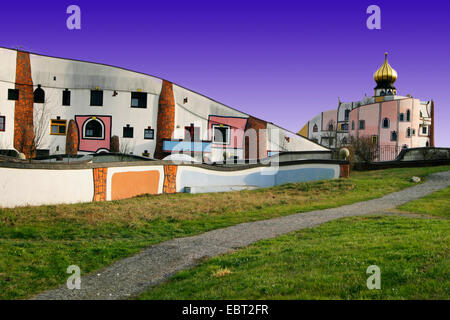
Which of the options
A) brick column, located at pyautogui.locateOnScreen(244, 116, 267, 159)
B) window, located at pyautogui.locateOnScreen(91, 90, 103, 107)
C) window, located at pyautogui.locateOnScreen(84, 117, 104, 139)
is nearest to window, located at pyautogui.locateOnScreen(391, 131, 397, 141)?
brick column, located at pyautogui.locateOnScreen(244, 116, 267, 159)

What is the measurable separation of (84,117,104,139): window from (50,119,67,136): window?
1.96m

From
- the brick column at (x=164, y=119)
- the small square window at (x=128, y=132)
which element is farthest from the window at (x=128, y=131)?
the brick column at (x=164, y=119)

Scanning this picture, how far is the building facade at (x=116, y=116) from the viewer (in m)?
34.0

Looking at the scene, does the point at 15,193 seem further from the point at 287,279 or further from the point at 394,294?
the point at 394,294

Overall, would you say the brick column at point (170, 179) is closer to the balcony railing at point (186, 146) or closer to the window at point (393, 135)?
the balcony railing at point (186, 146)

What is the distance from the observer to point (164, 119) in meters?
37.4

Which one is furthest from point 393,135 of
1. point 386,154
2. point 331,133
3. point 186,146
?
point 186,146

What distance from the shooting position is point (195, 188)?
21484 millimetres

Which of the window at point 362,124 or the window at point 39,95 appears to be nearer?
the window at point 39,95

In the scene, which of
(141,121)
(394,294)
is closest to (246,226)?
(394,294)

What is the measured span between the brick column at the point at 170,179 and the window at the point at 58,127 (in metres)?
19.1

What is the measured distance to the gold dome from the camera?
57.5 m

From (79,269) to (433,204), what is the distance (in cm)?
1239

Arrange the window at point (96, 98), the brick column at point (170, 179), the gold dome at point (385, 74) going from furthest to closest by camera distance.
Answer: the gold dome at point (385, 74)
the window at point (96, 98)
the brick column at point (170, 179)
